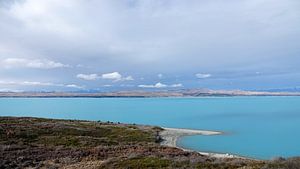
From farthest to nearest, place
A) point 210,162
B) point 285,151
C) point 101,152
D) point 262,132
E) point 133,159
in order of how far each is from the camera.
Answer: point 262,132 < point 285,151 < point 101,152 < point 133,159 < point 210,162

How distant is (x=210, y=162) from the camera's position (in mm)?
20984

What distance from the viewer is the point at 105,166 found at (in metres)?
21.0

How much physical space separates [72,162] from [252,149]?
4116 cm

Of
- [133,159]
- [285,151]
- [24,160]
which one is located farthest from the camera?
[285,151]

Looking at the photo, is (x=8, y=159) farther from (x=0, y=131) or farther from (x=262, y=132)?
(x=262, y=132)

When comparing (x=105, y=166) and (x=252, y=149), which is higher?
(x=105, y=166)

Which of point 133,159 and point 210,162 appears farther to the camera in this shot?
point 133,159

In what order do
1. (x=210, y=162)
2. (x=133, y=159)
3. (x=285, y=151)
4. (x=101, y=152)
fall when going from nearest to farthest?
(x=210, y=162), (x=133, y=159), (x=101, y=152), (x=285, y=151)

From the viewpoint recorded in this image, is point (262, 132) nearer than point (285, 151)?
No

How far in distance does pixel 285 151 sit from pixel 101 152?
128ft

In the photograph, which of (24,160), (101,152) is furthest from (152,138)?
(24,160)

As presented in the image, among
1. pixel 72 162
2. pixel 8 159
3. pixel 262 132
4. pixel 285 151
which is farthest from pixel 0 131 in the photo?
pixel 262 132

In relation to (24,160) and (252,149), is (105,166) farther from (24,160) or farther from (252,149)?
(252,149)

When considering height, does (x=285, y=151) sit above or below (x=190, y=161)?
below
